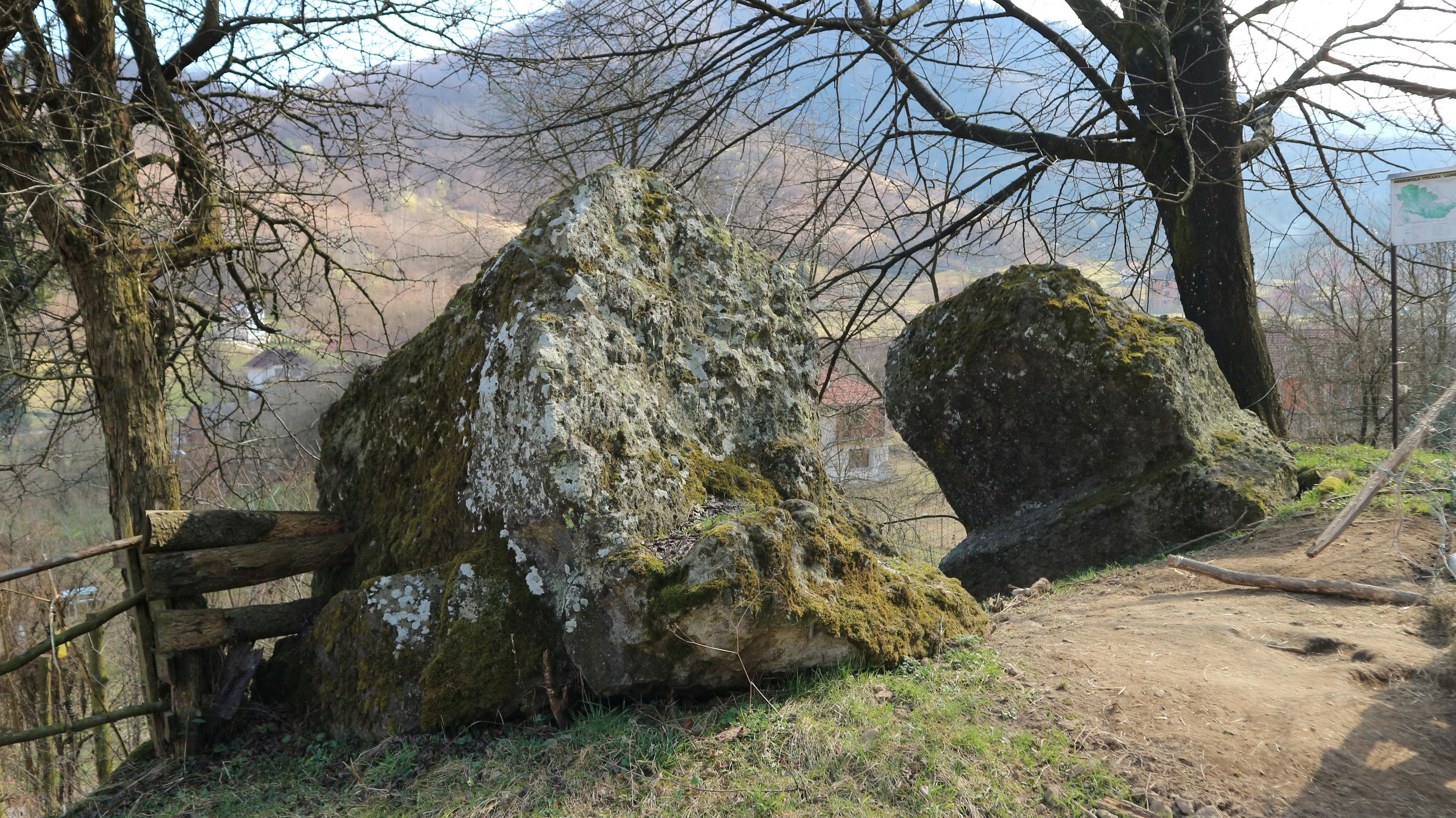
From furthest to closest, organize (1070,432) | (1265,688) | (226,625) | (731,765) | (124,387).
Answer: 1. (1070,432)
2. (124,387)
3. (226,625)
4. (1265,688)
5. (731,765)

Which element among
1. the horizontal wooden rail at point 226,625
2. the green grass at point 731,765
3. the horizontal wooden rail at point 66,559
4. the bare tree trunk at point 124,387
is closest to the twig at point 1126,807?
the green grass at point 731,765

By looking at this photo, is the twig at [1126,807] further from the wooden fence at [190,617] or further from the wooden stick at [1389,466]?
the wooden fence at [190,617]

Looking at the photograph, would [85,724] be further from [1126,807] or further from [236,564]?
[1126,807]

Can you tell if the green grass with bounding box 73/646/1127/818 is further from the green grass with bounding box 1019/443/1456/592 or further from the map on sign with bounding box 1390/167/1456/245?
the map on sign with bounding box 1390/167/1456/245

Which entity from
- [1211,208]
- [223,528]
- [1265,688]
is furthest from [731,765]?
[1211,208]

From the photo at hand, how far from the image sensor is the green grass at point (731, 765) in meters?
2.98

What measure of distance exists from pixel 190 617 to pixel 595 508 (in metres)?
2.27

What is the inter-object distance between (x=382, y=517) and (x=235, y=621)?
878 mm

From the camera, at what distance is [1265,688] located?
3543 mm

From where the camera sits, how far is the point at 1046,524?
257 inches

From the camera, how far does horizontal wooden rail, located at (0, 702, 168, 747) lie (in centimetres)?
379

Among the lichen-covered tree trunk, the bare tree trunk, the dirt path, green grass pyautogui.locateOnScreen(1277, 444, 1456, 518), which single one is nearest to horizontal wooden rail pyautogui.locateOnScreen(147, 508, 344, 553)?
the bare tree trunk

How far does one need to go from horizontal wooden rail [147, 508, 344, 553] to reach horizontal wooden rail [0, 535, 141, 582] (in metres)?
0.11

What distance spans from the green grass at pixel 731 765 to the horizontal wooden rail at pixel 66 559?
3.61 feet
